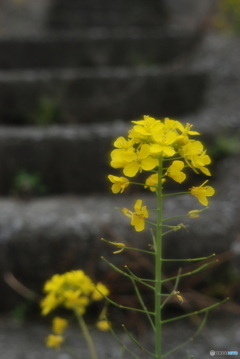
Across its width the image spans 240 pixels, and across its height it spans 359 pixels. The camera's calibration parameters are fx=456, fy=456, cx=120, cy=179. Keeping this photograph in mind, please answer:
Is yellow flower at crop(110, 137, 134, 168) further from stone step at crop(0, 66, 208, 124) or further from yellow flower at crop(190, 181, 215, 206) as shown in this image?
stone step at crop(0, 66, 208, 124)

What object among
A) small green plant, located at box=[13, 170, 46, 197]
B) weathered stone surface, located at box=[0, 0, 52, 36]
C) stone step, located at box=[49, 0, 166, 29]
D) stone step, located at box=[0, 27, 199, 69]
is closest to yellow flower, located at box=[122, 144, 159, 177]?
small green plant, located at box=[13, 170, 46, 197]

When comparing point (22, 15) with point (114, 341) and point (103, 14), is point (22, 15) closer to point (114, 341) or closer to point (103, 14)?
point (103, 14)

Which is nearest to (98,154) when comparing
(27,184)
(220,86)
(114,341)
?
(27,184)

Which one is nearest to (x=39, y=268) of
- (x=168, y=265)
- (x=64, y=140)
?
(x=168, y=265)

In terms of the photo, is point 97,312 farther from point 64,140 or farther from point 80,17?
point 80,17

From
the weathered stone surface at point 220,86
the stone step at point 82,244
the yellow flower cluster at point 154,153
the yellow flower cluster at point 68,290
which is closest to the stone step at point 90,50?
the weathered stone surface at point 220,86

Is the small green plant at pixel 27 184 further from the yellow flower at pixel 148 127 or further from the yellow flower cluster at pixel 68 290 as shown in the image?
the yellow flower at pixel 148 127

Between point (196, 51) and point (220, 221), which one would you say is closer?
point (220, 221)
